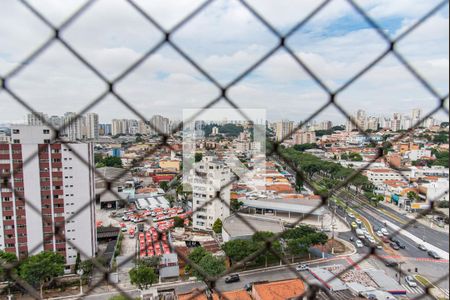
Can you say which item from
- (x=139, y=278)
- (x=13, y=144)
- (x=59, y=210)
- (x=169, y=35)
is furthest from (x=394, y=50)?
(x=59, y=210)

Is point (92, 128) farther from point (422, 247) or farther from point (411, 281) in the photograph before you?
point (422, 247)

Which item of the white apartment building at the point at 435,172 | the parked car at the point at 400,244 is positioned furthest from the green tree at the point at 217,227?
the white apartment building at the point at 435,172

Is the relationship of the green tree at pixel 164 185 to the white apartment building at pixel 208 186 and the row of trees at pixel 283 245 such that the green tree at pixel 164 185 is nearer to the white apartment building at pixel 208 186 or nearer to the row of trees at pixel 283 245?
the white apartment building at pixel 208 186

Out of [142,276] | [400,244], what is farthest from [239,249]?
[400,244]

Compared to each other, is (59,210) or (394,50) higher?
(394,50)

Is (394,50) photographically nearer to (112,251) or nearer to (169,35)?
(169,35)

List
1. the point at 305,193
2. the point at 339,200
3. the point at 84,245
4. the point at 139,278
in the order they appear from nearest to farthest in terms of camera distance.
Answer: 1. the point at 139,278
2. the point at 84,245
3. the point at 339,200
4. the point at 305,193
